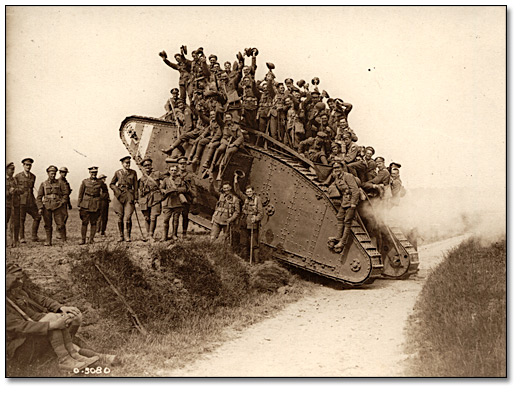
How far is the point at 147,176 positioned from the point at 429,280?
20.5ft

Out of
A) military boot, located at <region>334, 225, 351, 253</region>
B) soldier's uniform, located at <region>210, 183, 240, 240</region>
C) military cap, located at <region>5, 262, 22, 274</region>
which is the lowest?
military cap, located at <region>5, 262, 22, 274</region>

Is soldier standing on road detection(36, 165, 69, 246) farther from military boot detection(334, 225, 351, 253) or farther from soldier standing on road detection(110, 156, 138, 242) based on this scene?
military boot detection(334, 225, 351, 253)

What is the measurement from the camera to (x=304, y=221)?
12.5 metres

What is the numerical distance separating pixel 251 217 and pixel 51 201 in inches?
160

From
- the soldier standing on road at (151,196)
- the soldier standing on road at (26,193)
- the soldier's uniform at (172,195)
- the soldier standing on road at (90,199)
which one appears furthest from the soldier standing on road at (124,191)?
the soldier standing on road at (26,193)

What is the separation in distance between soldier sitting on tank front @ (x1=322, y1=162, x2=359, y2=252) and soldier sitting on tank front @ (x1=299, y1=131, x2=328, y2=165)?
3.21ft

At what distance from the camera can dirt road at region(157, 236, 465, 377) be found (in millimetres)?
8930

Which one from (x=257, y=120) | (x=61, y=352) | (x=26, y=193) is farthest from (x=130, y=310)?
(x=257, y=120)

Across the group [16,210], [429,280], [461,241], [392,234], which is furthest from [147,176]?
[461,241]

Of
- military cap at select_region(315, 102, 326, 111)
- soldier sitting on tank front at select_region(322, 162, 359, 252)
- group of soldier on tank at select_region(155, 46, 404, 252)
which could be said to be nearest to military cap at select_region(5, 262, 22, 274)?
group of soldier on tank at select_region(155, 46, 404, 252)

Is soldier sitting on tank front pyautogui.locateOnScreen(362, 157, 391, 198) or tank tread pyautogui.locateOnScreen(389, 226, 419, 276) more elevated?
soldier sitting on tank front pyautogui.locateOnScreen(362, 157, 391, 198)

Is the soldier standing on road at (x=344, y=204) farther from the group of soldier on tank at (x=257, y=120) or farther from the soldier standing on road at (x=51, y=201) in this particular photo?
the soldier standing on road at (x=51, y=201)

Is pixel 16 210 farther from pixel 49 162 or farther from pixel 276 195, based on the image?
pixel 276 195

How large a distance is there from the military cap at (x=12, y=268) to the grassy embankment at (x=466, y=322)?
6.19 m
